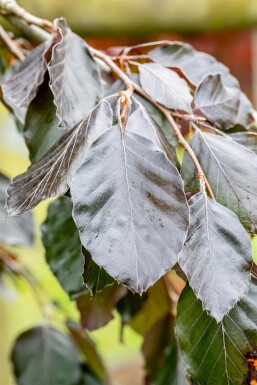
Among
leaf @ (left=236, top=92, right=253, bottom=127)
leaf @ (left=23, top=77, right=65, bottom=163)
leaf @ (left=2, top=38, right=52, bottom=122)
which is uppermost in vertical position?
leaf @ (left=2, top=38, right=52, bottom=122)

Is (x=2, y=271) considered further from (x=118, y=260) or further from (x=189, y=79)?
(x=118, y=260)

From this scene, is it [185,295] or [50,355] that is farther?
[50,355]

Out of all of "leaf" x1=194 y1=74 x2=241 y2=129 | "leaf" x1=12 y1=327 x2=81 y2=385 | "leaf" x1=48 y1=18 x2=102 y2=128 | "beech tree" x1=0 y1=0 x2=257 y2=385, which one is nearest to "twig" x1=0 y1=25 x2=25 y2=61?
"beech tree" x1=0 y1=0 x2=257 y2=385

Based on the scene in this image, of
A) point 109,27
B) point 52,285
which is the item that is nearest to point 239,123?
point 109,27

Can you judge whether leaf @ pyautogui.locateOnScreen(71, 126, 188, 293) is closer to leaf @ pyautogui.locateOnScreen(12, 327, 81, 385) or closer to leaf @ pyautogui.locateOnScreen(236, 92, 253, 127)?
leaf @ pyautogui.locateOnScreen(236, 92, 253, 127)

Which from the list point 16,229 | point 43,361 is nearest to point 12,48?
point 16,229

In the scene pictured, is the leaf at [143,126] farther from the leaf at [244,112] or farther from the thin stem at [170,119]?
the leaf at [244,112]
